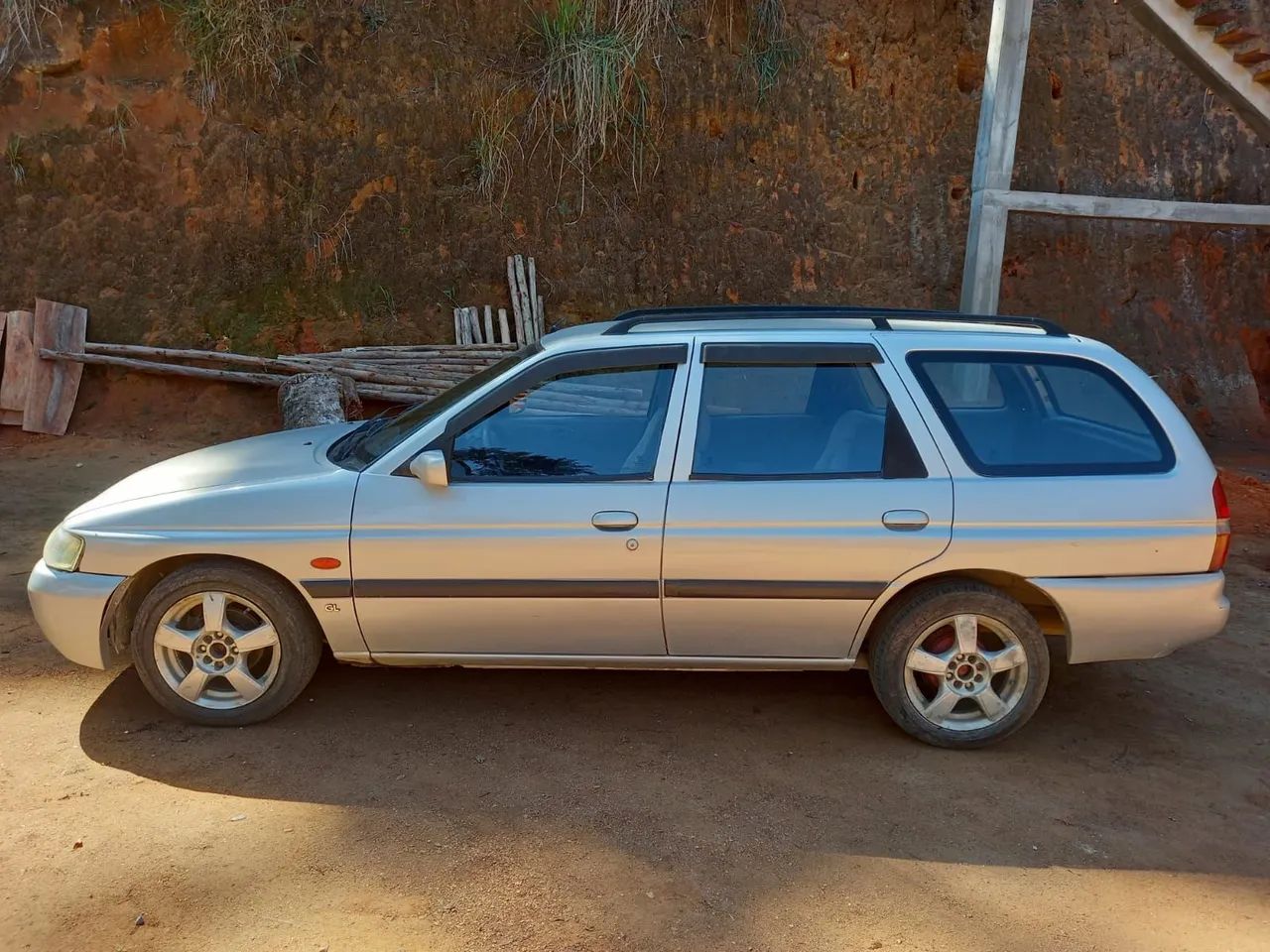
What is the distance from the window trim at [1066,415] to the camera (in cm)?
373

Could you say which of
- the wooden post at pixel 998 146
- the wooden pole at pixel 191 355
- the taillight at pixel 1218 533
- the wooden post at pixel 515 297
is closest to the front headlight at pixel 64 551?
the taillight at pixel 1218 533

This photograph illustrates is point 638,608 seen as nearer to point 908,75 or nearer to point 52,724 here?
point 52,724

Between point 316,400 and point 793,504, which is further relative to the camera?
point 316,400

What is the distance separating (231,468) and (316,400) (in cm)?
416

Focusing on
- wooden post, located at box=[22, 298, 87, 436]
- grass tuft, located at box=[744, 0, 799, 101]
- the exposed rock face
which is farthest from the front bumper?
grass tuft, located at box=[744, 0, 799, 101]

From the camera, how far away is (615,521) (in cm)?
369

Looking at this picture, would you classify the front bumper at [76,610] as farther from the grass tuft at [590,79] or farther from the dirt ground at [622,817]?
the grass tuft at [590,79]

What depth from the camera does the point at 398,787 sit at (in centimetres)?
352

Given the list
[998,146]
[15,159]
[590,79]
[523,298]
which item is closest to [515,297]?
[523,298]

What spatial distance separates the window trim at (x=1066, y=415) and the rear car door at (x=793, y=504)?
11 centimetres

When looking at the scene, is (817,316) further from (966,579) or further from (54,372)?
(54,372)

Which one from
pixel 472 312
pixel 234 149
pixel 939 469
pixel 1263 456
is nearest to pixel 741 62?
pixel 472 312

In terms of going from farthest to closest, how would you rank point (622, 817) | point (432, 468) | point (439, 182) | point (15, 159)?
point (439, 182) < point (15, 159) < point (432, 468) < point (622, 817)

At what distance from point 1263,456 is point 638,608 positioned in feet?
31.0
